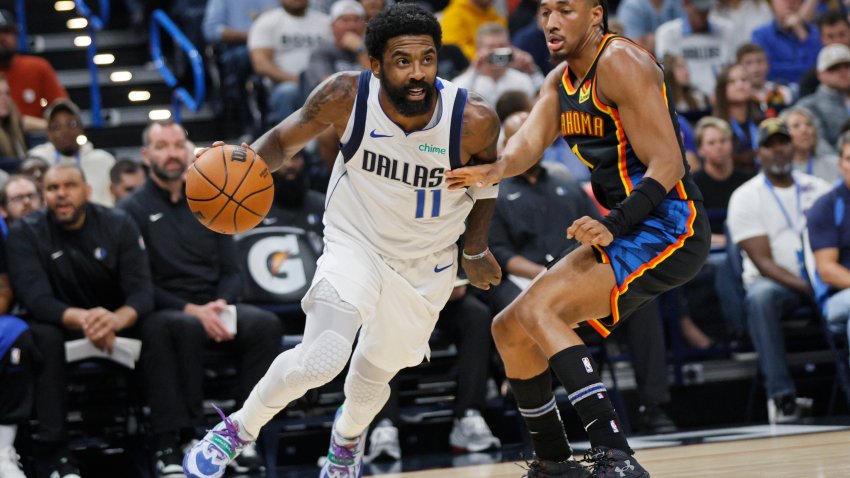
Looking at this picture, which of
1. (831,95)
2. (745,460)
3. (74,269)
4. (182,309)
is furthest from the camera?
(831,95)

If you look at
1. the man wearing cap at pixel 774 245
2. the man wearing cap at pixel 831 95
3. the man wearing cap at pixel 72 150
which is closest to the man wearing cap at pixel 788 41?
the man wearing cap at pixel 831 95

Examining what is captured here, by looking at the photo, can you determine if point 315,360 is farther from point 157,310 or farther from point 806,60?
point 806,60

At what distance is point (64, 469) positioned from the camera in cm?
635

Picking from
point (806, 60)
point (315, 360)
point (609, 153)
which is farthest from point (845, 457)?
point (806, 60)

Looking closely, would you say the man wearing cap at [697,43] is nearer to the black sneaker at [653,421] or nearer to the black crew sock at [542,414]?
the black sneaker at [653,421]

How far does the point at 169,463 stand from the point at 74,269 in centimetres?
129

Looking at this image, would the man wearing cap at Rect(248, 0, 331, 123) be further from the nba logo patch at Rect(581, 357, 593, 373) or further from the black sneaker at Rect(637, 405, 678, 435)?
the nba logo patch at Rect(581, 357, 593, 373)

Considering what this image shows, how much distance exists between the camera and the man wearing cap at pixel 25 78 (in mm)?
9398

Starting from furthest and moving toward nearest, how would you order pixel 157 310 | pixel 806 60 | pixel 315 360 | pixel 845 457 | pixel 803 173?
1. pixel 806 60
2. pixel 803 173
3. pixel 157 310
4. pixel 845 457
5. pixel 315 360

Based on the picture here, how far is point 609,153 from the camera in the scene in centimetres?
475

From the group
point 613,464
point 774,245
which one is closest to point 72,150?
point 774,245

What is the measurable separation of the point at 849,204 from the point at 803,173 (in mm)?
1121

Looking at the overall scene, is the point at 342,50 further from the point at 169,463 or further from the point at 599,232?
the point at 599,232

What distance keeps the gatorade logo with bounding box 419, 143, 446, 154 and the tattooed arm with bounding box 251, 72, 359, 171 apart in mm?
341
